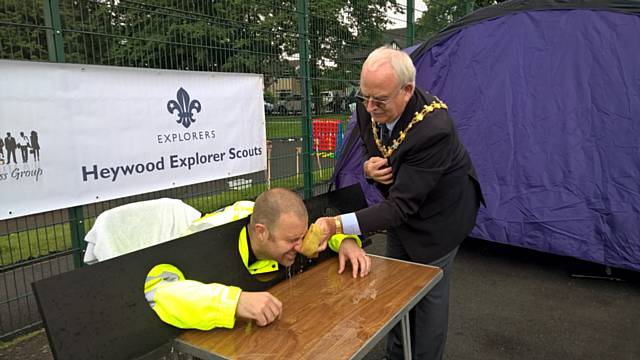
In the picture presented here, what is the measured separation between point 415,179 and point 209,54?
2860mm

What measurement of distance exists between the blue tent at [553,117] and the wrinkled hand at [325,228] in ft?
9.67

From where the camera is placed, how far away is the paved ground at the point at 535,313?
313 centimetres

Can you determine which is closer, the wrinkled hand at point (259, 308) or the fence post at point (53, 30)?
the wrinkled hand at point (259, 308)

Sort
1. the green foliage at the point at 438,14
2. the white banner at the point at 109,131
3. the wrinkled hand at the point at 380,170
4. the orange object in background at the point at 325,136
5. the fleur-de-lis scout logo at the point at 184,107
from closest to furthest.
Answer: the wrinkled hand at the point at 380,170, the white banner at the point at 109,131, the fleur-de-lis scout logo at the point at 184,107, the green foliage at the point at 438,14, the orange object in background at the point at 325,136

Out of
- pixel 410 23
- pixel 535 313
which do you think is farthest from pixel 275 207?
pixel 410 23

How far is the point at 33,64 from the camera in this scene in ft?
9.56

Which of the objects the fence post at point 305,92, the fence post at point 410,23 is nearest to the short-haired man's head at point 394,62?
the fence post at point 305,92

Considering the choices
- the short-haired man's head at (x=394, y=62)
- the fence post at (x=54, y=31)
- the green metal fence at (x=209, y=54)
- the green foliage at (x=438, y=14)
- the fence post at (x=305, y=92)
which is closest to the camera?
the short-haired man's head at (x=394, y=62)

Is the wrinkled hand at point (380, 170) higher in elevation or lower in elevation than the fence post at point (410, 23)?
lower

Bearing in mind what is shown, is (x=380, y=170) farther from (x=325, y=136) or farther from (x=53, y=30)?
(x=325, y=136)

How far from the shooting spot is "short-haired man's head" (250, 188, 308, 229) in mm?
1671

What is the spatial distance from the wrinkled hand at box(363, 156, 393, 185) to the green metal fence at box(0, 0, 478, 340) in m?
2.31

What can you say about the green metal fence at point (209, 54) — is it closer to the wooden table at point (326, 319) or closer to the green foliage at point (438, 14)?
the green foliage at point (438, 14)

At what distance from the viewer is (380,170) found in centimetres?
A: 217
